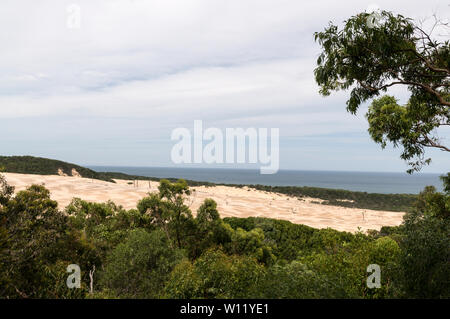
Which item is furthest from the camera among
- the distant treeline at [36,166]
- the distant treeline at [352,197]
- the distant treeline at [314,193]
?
the distant treeline at [352,197]

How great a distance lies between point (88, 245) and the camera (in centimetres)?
1741

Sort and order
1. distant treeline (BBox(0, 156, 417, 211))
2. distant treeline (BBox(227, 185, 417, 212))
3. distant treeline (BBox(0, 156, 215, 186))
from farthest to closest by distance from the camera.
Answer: distant treeline (BBox(227, 185, 417, 212)) → distant treeline (BBox(0, 156, 417, 211)) → distant treeline (BBox(0, 156, 215, 186))

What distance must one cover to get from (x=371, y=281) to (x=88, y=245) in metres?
16.2

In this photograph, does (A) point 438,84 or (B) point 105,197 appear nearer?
(A) point 438,84

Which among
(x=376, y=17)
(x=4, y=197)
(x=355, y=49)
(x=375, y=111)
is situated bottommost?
(x=4, y=197)

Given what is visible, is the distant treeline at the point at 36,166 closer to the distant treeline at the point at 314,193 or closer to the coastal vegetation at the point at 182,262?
the distant treeline at the point at 314,193

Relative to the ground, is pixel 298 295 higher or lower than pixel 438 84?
lower

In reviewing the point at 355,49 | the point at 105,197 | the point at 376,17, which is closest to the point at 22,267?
the point at 355,49

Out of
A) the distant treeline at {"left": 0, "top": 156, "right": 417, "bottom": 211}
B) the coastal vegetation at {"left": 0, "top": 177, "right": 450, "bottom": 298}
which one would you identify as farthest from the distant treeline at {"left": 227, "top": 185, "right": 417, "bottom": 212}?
the coastal vegetation at {"left": 0, "top": 177, "right": 450, "bottom": 298}

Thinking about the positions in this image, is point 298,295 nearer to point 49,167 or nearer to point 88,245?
point 88,245

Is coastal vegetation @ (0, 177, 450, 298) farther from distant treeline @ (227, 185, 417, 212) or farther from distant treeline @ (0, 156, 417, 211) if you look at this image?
distant treeline @ (227, 185, 417, 212)

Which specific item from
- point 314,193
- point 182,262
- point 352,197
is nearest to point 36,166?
point 314,193

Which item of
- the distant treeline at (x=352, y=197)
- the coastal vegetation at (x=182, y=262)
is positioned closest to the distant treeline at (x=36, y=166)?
the distant treeline at (x=352, y=197)

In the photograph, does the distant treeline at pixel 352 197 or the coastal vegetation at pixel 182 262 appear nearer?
the coastal vegetation at pixel 182 262
